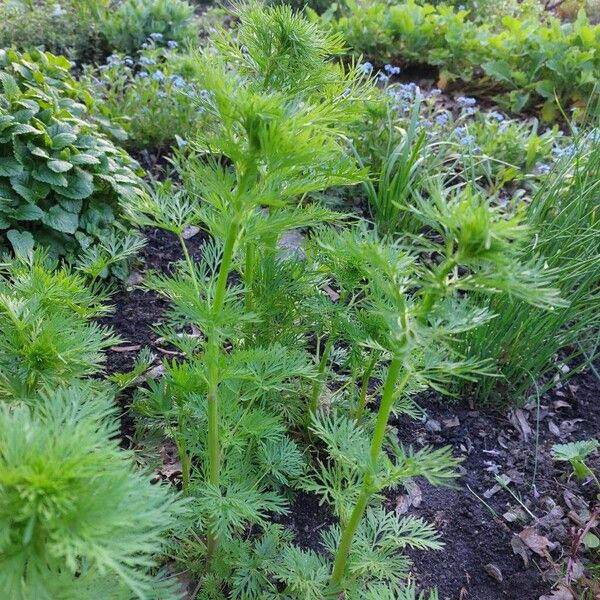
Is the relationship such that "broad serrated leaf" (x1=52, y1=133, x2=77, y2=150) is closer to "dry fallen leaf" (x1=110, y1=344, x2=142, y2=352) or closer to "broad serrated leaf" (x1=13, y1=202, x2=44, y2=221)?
"broad serrated leaf" (x1=13, y1=202, x2=44, y2=221)

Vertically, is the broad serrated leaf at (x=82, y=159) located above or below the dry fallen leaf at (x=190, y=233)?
above

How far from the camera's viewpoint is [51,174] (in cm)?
239

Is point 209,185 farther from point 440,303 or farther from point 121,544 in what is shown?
point 121,544

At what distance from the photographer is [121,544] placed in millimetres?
834

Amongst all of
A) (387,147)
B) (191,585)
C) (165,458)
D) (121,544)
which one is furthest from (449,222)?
(387,147)

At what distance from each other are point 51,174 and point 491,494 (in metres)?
2.05

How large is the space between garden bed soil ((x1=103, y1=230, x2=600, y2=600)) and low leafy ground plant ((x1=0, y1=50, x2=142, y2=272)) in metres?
0.33

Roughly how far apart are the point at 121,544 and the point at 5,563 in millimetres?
165

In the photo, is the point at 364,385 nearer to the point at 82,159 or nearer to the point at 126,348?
the point at 126,348

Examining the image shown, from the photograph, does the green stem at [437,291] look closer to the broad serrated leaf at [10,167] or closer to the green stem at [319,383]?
the green stem at [319,383]

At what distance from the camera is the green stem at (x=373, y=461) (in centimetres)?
119

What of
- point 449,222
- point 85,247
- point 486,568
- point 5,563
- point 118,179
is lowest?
point 486,568

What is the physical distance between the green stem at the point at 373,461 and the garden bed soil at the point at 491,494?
43cm

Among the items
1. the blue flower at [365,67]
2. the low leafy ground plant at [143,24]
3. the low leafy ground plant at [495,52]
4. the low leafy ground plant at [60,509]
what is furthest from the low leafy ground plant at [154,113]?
the low leafy ground plant at [60,509]
